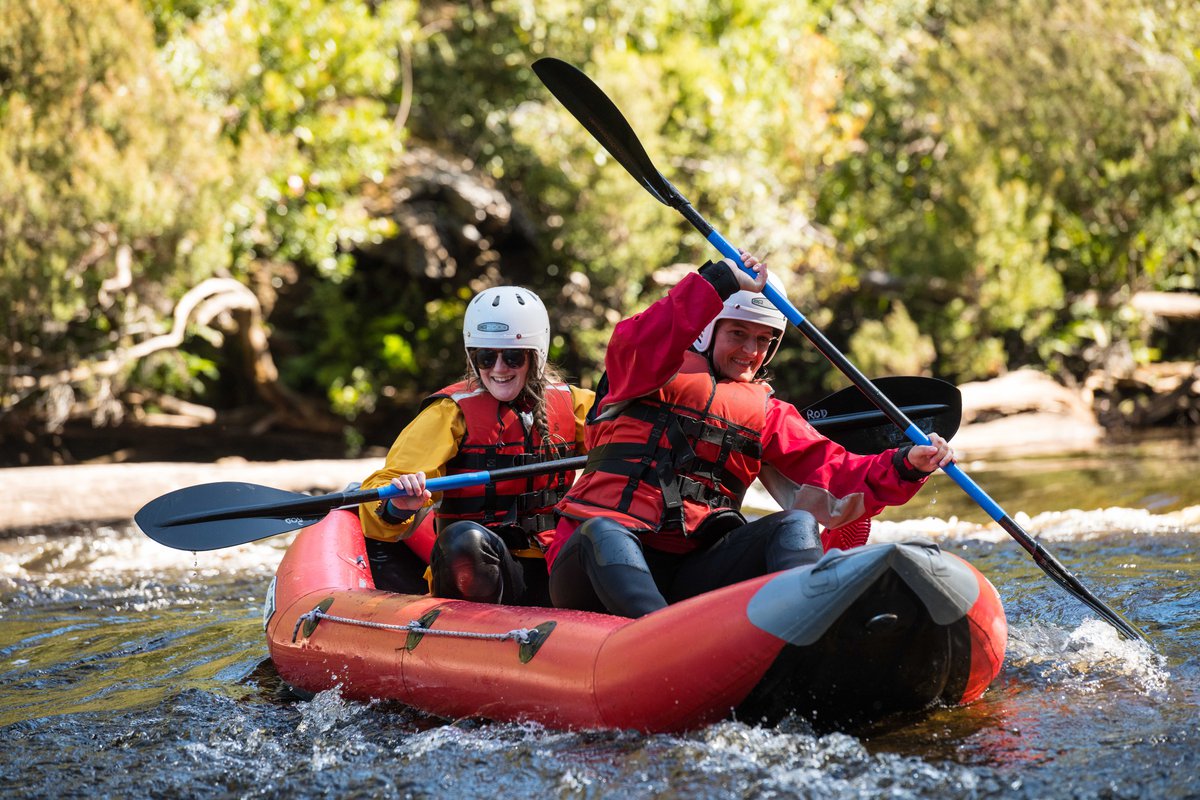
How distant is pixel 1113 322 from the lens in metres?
12.6

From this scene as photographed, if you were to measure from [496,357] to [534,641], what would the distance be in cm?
117

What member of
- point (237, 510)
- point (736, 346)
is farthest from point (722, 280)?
point (237, 510)

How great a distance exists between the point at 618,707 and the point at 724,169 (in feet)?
29.2

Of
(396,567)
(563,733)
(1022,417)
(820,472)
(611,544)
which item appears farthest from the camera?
(1022,417)

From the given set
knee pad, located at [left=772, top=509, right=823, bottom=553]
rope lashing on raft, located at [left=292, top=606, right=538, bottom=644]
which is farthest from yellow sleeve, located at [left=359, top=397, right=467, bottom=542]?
knee pad, located at [left=772, top=509, right=823, bottom=553]

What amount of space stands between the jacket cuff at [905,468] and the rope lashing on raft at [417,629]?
112cm

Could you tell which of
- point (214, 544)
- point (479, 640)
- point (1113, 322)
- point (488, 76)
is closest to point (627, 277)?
point (488, 76)

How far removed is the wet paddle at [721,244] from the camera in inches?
137

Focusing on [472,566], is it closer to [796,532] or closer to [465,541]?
[465,541]

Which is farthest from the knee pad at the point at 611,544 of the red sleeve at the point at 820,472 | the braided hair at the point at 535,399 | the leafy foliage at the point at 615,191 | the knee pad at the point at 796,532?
the leafy foliage at the point at 615,191

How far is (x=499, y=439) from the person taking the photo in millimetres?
3844

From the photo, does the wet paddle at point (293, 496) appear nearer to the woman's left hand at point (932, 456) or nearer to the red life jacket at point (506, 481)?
the red life jacket at point (506, 481)

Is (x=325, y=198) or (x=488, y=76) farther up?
(x=488, y=76)

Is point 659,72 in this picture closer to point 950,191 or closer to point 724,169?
point 724,169
